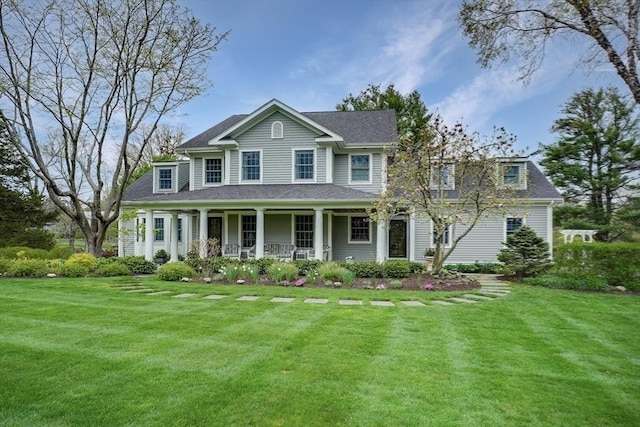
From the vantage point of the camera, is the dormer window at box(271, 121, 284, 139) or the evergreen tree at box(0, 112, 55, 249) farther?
the evergreen tree at box(0, 112, 55, 249)

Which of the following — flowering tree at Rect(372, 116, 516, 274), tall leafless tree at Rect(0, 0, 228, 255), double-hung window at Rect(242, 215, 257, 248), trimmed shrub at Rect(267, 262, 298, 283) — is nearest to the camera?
trimmed shrub at Rect(267, 262, 298, 283)

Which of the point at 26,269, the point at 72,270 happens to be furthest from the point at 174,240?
the point at 26,269

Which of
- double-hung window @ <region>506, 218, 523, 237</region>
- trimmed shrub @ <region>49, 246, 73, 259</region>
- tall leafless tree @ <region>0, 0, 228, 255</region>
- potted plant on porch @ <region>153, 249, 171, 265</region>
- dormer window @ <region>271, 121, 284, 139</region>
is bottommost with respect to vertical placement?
potted plant on porch @ <region>153, 249, 171, 265</region>

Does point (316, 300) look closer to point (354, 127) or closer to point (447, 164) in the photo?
point (447, 164)

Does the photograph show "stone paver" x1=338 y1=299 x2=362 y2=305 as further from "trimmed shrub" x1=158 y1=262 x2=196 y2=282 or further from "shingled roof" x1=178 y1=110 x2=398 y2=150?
"shingled roof" x1=178 y1=110 x2=398 y2=150

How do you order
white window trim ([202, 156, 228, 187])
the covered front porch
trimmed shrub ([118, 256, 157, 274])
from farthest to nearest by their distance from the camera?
white window trim ([202, 156, 228, 187]) → the covered front porch → trimmed shrub ([118, 256, 157, 274])

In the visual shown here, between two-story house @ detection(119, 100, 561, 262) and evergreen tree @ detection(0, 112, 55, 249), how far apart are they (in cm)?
633

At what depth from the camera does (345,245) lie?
1764 cm

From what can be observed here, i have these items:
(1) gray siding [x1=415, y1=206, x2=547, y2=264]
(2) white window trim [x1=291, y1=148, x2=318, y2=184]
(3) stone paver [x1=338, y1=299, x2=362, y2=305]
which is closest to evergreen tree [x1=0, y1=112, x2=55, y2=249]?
(2) white window trim [x1=291, y1=148, x2=318, y2=184]

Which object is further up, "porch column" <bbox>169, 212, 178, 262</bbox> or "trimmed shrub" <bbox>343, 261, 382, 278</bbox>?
"porch column" <bbox>169, 212, 178, 262</bbox>

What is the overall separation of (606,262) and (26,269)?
722 inches

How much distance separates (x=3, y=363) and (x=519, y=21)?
33.0ft

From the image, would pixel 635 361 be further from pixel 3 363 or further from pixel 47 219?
pixel 47 219

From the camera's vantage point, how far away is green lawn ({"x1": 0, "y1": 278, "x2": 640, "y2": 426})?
328 centimetres
